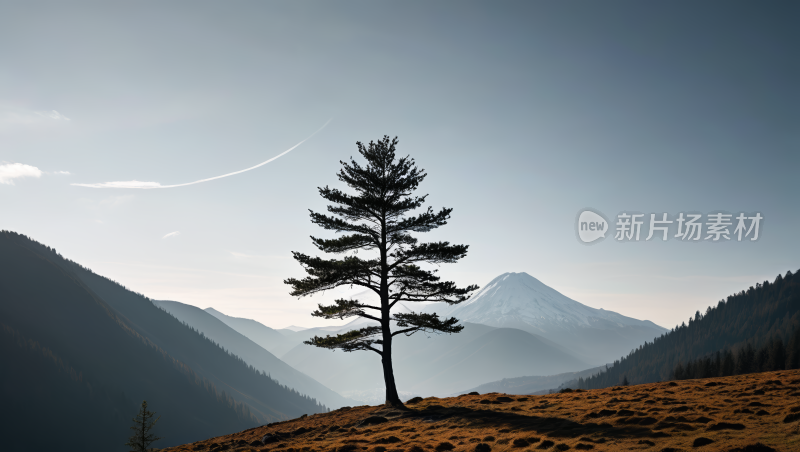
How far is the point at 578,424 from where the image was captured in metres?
17.4

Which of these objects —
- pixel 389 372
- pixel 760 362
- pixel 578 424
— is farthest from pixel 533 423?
pixel 760 362

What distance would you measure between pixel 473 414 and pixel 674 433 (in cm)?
1010

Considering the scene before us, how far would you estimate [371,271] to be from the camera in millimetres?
27359

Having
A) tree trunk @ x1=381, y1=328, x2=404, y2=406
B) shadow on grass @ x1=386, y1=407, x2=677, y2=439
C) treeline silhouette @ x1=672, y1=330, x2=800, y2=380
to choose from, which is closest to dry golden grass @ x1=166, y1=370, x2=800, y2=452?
shadow on grass @ x1=386, y1=407, x2=677, y2=439

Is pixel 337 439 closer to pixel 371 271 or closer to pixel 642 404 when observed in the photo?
pixel 371 271

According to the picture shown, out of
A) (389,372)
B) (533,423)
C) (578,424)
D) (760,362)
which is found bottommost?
(760,362)

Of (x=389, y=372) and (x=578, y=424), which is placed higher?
(x=389, y=372)

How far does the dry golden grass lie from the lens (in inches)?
537

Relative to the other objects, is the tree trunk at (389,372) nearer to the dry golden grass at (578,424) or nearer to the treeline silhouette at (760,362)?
the dry golden grass at (578,424)

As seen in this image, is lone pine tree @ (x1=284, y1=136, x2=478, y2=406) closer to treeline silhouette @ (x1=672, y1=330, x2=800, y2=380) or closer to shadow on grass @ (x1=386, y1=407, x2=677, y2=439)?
shadow on grass @ (x1=386, y1=407, x2=677, y2=439)

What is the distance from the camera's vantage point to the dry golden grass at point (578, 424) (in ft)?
44.8

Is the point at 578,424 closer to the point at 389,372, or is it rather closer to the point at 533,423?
the point at 533,423

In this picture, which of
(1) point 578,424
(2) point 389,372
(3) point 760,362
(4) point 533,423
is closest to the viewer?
(1) point 578,424

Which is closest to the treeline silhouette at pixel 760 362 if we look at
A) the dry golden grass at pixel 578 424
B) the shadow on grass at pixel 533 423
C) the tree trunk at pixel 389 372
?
the dry golden grass at pixel 578 424
